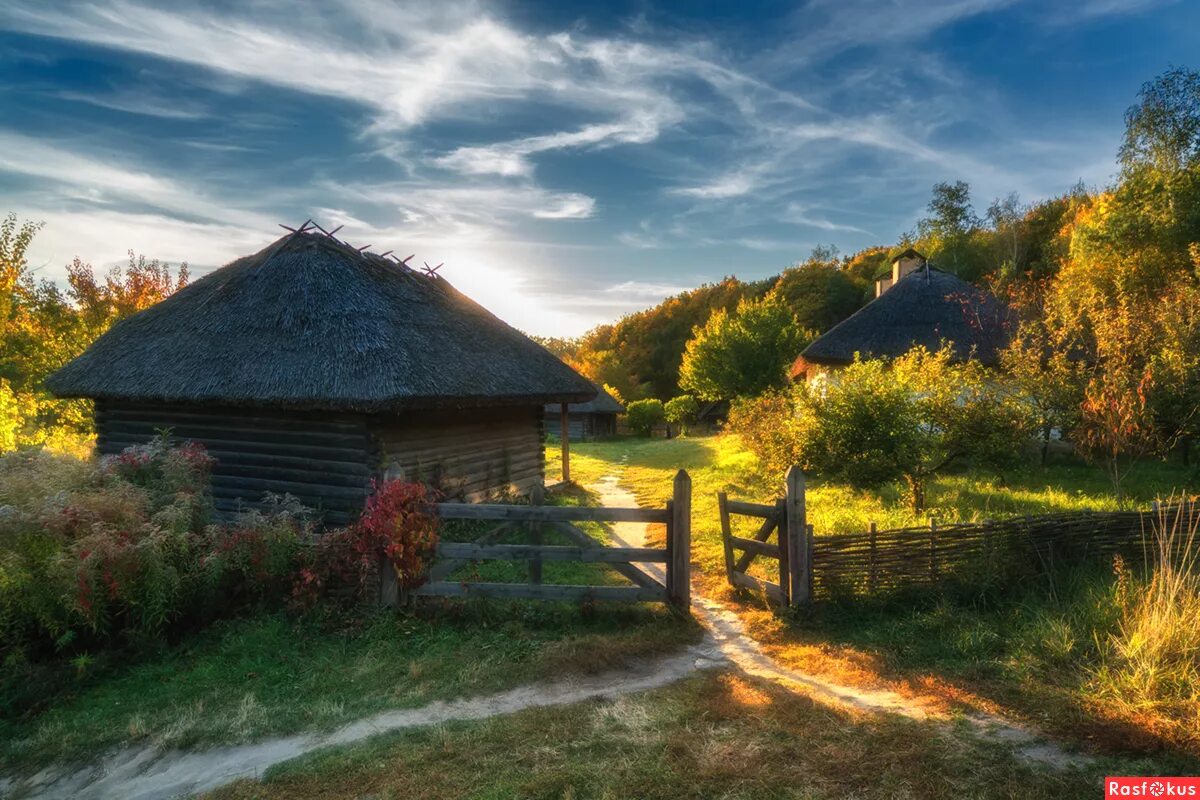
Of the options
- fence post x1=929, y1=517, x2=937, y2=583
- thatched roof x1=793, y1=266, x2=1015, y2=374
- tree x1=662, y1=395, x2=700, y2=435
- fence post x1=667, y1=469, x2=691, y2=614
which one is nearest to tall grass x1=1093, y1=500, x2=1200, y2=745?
fence post x1=929, y1=517, x2=937, y2=583

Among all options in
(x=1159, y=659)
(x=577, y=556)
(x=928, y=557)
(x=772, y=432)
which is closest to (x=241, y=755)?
(x=577, y=556)

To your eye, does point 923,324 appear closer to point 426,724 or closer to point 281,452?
point 281,452

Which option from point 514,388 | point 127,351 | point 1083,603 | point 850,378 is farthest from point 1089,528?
point 127,351

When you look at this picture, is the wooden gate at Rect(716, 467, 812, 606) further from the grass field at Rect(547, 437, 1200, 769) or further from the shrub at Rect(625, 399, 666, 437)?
the shrub at Rect(625, 399, 666, 437)

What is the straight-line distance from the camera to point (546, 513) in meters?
6.78

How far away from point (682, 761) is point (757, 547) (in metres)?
3.40

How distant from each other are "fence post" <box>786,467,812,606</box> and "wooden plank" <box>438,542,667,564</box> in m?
1.38

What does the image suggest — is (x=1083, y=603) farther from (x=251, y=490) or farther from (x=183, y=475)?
(x=251, y=490)

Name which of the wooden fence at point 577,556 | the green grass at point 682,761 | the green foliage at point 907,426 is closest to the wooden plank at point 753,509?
the wooden fence at point 577,556

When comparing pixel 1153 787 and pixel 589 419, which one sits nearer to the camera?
pixel 1153 787

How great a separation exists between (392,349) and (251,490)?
12.2 feet

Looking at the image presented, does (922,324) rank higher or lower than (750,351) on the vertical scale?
lower

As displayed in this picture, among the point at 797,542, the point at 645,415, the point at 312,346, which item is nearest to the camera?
the point at 797,542

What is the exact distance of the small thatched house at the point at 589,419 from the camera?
37.0m
